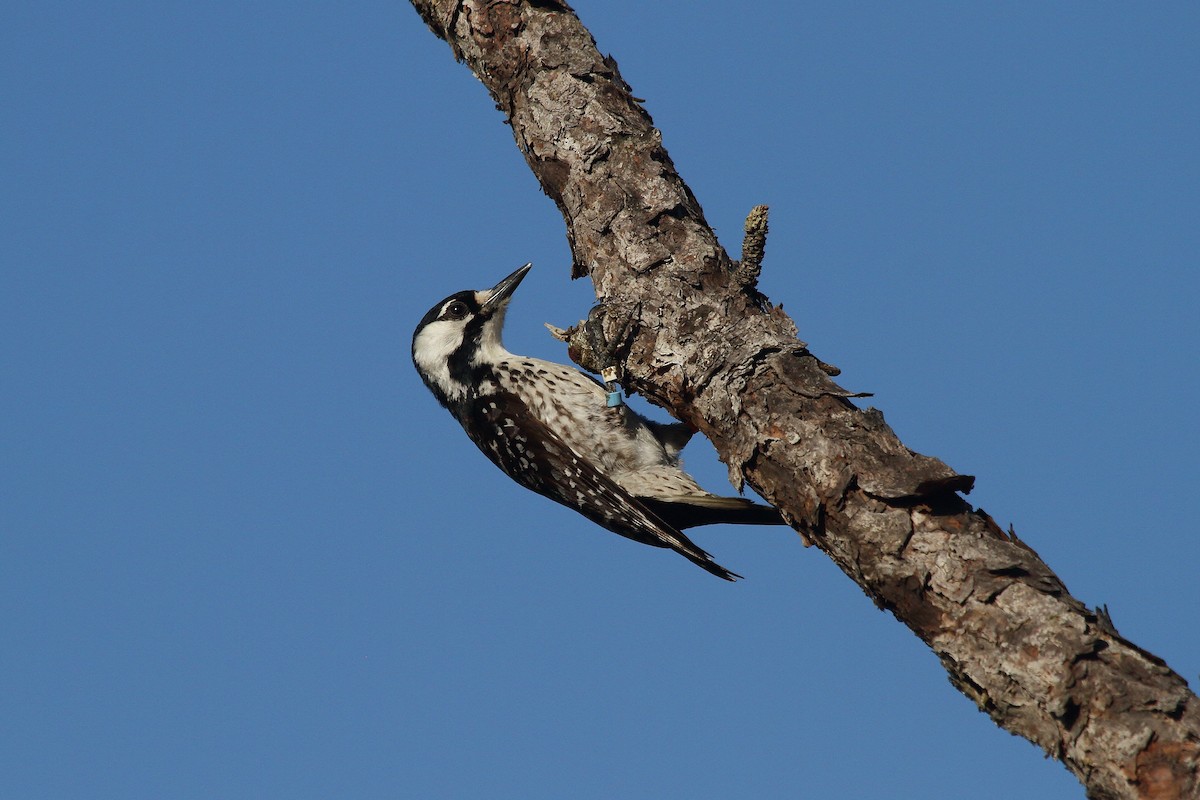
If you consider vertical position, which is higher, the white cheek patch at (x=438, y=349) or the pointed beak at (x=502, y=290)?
the pointed beak at (x=502, y=290)

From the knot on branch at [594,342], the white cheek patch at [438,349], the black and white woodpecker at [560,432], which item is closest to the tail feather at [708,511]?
the black and white woodpecker at [560,432]

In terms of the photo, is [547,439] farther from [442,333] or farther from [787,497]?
[787,497]

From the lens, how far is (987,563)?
102 inches

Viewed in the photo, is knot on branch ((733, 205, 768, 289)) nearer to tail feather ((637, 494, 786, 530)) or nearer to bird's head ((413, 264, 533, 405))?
tail feather ((637, 494, 786, 530))

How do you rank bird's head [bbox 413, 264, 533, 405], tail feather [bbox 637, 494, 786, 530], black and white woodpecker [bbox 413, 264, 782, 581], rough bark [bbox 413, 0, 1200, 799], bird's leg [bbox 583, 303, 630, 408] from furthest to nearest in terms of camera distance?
bird's head [bbox 413, 264, 533, 405] → black and white woodpecker [bbox 413, 264, 782, 581] → tail feather [bbox 637, 494, 786, 530] → bird's leg [bbox 583, 303, 630, 408] → rough bark [bbox 413, 0, 1200, 799]

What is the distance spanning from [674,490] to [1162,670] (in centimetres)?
328

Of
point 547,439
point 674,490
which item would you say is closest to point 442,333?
point 547,439

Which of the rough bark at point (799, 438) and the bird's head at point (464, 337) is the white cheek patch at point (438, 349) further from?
the rough bark at point (799, 438)

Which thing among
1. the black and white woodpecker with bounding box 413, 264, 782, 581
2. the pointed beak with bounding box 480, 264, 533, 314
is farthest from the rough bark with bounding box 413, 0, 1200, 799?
the pointed beak with bounding box 480, 264, 533, 314

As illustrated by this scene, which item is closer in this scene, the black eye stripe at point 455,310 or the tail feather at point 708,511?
the tail feather at point 708,511

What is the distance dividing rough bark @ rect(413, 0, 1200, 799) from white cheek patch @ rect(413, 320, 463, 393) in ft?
6.31

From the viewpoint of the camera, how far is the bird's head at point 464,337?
605 cm

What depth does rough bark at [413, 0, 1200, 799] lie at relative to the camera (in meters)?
2.33

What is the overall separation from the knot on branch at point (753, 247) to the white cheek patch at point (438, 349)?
277 cm
